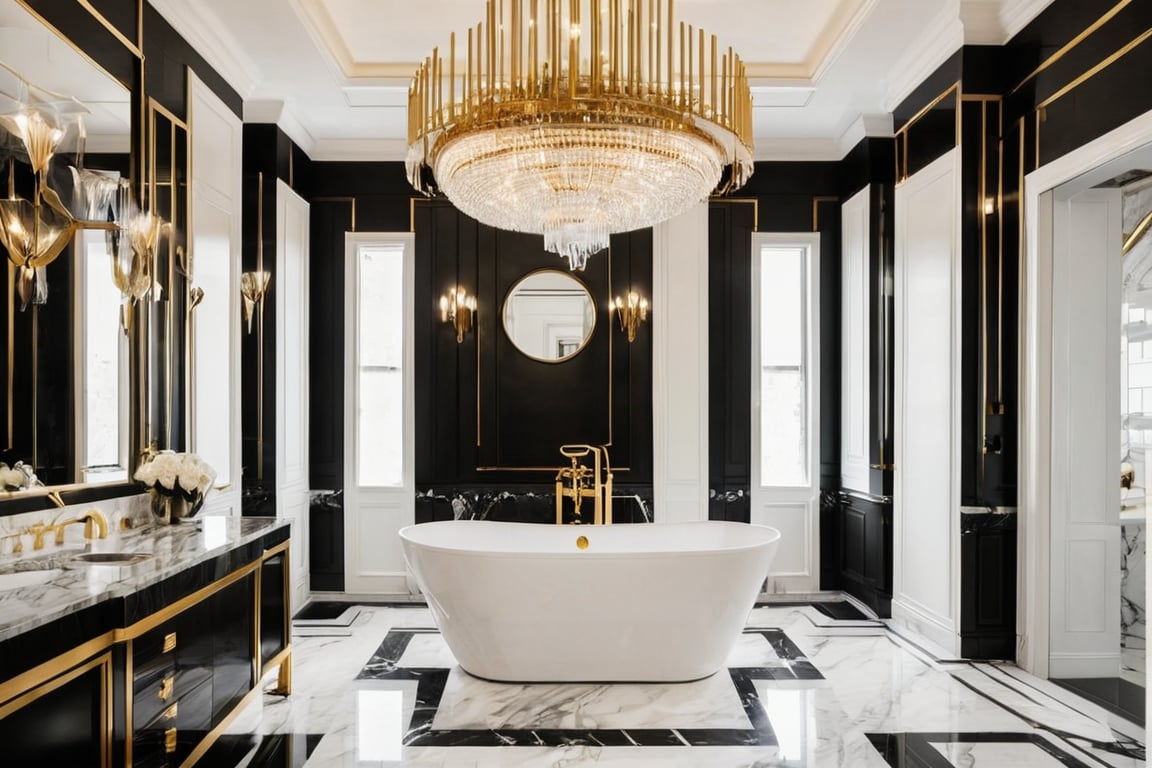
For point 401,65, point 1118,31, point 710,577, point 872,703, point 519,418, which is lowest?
point 872,703

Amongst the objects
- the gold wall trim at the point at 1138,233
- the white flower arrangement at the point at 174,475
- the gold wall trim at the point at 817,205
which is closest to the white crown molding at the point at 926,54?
the gold wall trim at the point at 817,205

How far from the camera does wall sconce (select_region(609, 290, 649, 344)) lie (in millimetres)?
4938

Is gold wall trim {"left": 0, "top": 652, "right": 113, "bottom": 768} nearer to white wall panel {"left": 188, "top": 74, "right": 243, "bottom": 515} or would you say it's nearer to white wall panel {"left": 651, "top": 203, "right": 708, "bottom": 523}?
white wall panel {"left": 188, "top": 74, "right": 243, "bottom": 515}

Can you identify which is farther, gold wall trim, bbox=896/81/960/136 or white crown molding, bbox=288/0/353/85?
gold wall trim, bbox=896/81/960/136

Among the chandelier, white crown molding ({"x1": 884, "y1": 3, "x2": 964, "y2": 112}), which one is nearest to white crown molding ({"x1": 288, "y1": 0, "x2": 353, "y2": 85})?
the chandelier

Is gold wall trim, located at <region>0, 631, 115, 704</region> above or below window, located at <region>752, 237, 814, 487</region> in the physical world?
below

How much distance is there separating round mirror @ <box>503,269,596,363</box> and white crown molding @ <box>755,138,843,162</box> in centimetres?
139

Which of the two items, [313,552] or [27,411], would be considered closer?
[27,411]

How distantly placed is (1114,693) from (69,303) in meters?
3.97

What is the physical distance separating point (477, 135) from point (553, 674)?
7.00 ft

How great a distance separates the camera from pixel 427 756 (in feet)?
8.95

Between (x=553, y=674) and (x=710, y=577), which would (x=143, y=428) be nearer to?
(x=553, y=674)

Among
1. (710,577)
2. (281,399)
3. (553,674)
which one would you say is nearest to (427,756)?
(553,674)

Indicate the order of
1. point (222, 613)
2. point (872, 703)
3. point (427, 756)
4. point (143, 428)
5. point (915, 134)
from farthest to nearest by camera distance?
1. point (915, 134)
2. point (872, 703)
3. point (143, 428)
4. point (427, 756)
5. point (222, 613)
